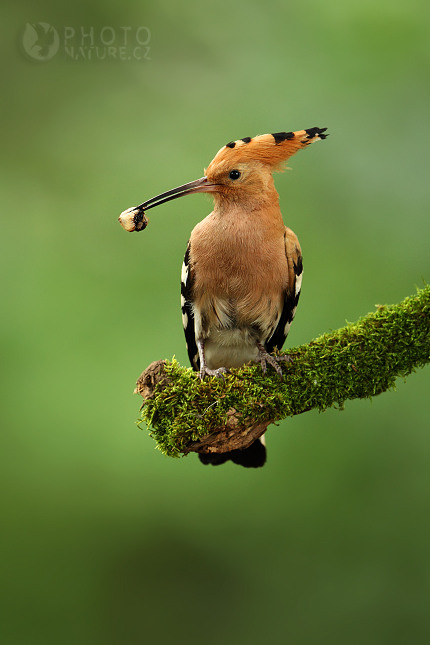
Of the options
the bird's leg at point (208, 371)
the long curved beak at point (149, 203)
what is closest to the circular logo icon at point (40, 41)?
the long curved beak at point (149, 203)

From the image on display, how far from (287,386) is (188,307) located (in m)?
0.64

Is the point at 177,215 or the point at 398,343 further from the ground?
the point at 177,215

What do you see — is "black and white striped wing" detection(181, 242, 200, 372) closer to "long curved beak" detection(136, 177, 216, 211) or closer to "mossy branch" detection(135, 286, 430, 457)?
"long curved beak" detection(136, 177, 216, 211)

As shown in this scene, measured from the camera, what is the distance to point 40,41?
4.04 metres

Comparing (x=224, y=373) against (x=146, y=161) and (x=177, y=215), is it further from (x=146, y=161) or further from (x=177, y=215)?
(x=146, y=161)

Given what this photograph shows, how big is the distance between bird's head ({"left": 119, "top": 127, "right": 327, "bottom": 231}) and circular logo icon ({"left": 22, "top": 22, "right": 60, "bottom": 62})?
2.35 meters

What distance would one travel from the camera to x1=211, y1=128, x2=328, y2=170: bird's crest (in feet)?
7.33

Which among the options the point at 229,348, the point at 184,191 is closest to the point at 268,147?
the point at 184,191

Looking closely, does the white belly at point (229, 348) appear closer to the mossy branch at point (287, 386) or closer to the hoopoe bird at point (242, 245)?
the hoopoe bird at point (242, 245)

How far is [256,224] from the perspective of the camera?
226 centimetres

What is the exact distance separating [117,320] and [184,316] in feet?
3.94

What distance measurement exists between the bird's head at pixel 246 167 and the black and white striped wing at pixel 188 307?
25 centimetres

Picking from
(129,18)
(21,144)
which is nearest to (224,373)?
(21,144)

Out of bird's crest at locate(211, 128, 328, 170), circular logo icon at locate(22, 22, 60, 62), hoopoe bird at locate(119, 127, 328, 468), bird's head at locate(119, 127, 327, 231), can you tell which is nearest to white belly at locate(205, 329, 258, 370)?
hoopoe bird at locate(119, 127, 328, 468)
